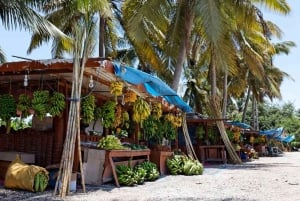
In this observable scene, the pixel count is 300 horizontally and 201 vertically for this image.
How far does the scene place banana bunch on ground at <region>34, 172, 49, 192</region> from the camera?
7.58m

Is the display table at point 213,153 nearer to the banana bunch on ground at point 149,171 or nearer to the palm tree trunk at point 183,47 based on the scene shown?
the palm tree trunk at point 183,47

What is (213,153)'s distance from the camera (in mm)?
19766

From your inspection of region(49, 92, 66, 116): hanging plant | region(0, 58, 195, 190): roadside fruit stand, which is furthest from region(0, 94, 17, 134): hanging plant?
region(49, 92, 66, 116): hanging plant

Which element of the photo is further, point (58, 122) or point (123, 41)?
point (123, 41)

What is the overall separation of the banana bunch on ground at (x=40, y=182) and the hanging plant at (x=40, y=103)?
4.28ft

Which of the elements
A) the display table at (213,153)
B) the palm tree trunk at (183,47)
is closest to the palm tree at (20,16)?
the palm tree trunk at (183,47)

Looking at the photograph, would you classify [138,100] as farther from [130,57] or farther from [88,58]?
[130,57]

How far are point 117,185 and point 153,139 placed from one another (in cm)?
556

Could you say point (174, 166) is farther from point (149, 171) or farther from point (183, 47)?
point (183, 47)

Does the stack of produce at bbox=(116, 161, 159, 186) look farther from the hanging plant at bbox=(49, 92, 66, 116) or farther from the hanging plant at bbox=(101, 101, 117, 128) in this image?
the hanging plant at bbox=(49, 92, 66, 116)

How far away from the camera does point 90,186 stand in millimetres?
8727

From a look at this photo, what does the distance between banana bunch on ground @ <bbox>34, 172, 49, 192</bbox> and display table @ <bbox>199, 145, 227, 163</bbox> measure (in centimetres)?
1191

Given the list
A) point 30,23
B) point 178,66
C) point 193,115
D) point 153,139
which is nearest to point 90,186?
point 30,23

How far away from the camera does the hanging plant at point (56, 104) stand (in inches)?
327
